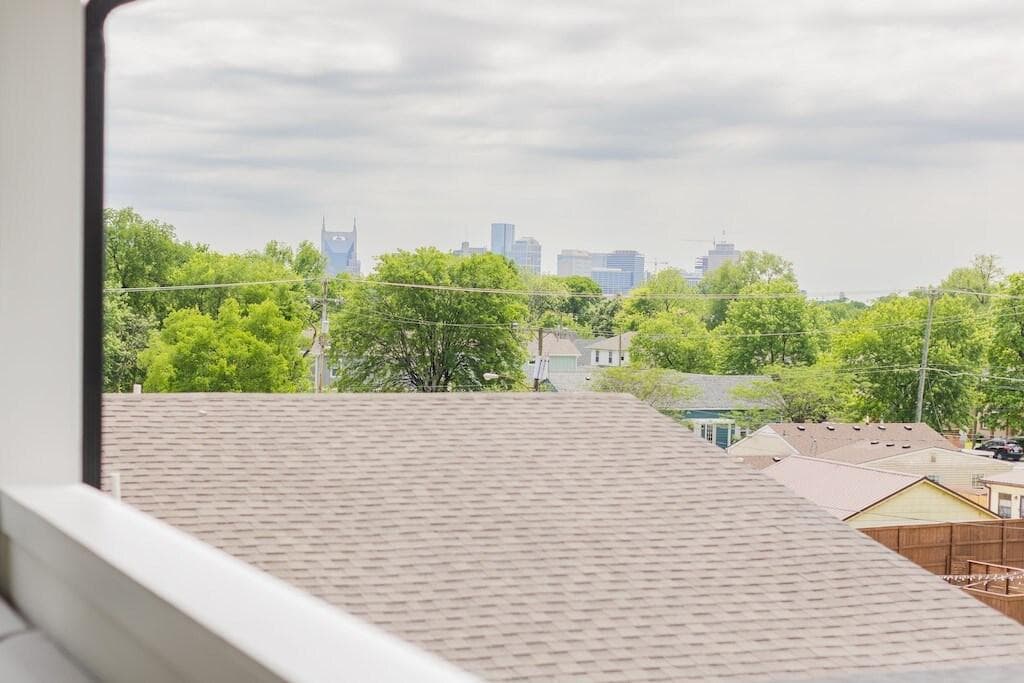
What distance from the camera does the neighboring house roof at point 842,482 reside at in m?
5.23

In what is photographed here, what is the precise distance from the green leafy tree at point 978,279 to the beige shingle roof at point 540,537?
209 centimetres

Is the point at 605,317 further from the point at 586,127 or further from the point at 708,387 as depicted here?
the point at 586,127

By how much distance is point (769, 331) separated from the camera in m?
7.19

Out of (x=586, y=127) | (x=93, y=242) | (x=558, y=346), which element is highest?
(x=586, y=127)

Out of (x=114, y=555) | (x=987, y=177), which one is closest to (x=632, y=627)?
(x=114, y=555)

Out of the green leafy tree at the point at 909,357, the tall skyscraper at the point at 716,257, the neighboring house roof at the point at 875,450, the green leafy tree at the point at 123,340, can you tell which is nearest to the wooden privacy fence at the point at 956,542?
the neighboring house roof at the point at 875,450

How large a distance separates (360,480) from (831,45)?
7658 millimetres

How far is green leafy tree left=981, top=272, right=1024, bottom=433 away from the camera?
4.63 meters

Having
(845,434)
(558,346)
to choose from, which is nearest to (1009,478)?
(845,434)

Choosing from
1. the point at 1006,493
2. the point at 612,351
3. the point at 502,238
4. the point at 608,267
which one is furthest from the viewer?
the point at 502,238

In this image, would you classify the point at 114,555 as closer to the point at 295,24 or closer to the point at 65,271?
the point at 65,271

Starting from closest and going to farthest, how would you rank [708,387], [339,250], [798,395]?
1. [798,395]
2. [708,387]
3. [339,250]

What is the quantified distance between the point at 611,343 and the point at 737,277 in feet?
4.60

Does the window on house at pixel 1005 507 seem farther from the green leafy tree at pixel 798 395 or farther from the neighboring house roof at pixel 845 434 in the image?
Answer: the green leafy tree at pixel 798 395
